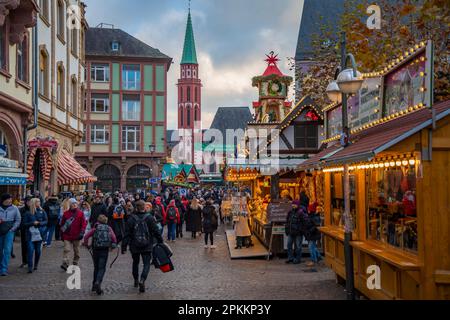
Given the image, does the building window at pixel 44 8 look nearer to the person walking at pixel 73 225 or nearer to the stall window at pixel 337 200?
the person walking at pixel 73 225

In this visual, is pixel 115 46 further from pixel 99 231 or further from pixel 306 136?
pixel 99 231

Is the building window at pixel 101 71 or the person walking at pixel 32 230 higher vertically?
the building window at pixel 101 71

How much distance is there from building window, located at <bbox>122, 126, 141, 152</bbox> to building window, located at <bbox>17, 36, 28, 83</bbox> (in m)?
36.7

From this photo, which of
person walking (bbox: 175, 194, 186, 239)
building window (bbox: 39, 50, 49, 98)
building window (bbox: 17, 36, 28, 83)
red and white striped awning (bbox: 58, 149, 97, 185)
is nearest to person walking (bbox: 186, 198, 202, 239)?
person walking (bbox: 175, 194, 186, 239)

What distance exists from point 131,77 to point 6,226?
46917mm

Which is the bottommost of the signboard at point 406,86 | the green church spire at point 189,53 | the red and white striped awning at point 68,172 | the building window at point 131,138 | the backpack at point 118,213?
the backpack at point 118,213

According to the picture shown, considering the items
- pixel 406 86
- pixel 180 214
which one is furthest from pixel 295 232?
pixel 180 214

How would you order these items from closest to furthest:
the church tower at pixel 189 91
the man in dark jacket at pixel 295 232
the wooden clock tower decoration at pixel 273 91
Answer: the man in dark jacket at pixel 295 232 < the wooden clock tower decoration at pixel 273 91 < the church tower at pixel 189 91

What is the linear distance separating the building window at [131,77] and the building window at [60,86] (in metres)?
29.8

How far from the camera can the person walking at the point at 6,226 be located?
43.3ft

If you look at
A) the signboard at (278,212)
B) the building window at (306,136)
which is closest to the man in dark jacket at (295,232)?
the signboard at (278,212)

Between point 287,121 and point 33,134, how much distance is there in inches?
414

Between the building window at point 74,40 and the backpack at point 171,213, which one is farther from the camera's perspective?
the building window at point 74,40
